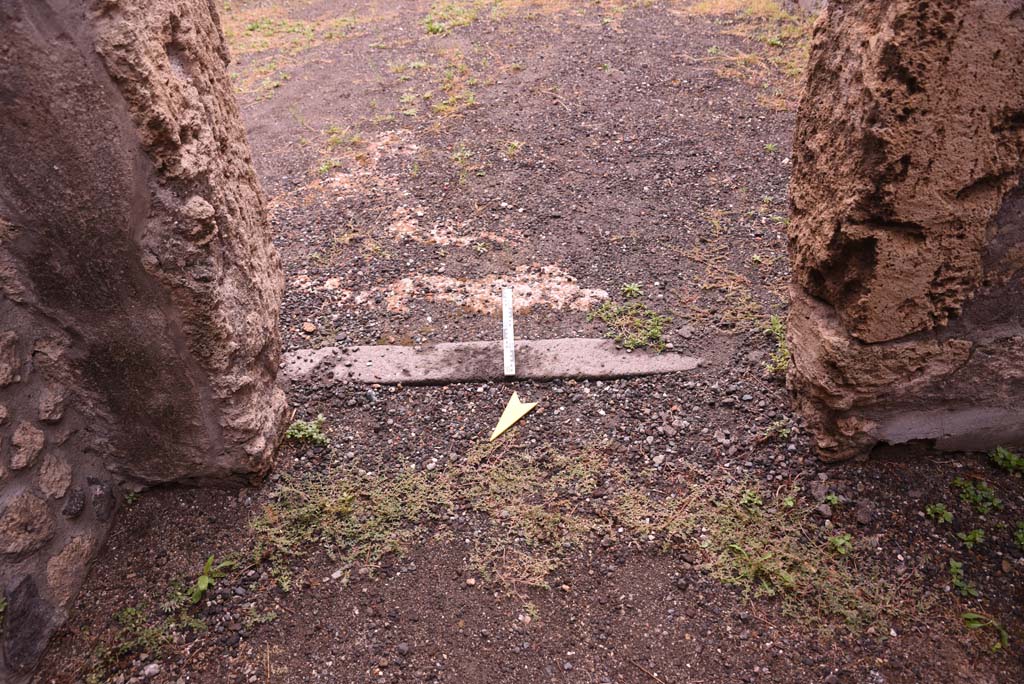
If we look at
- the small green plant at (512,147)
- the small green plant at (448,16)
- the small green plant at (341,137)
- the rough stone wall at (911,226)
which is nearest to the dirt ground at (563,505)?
the small green plant at (512,147)

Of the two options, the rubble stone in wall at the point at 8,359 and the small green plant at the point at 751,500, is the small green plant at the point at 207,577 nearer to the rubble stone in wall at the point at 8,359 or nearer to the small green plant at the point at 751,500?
the rubble stone in wall at the point at 8,359

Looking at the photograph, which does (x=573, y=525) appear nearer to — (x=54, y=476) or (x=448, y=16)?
(x=54, y=476)

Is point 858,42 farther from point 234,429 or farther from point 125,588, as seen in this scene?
point 125,588

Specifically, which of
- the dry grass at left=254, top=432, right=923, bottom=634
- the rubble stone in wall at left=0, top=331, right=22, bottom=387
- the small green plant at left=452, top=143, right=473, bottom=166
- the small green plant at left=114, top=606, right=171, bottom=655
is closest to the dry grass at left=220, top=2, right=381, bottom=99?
the small green plant at left=452, top=143, right=473, bottom=166

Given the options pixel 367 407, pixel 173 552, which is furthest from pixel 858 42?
Answer: pixel 173 552

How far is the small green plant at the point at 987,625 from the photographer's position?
232 centimetres

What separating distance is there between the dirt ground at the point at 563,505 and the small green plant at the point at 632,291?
0.08 ft

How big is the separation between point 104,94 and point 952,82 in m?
2.45

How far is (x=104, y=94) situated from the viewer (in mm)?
1981

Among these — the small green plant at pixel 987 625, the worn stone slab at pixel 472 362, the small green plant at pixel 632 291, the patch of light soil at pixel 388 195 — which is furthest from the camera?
the patch of light soil at pixel 388 195

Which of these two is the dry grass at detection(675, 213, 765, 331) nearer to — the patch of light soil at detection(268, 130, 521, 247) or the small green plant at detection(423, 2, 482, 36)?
the patch of light soil at detection(268, 130, 521, 247)

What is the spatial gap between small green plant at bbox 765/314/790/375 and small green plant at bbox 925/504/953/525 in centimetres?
80

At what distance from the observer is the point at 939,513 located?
A: 264 cm

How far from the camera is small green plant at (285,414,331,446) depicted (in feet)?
10.2
